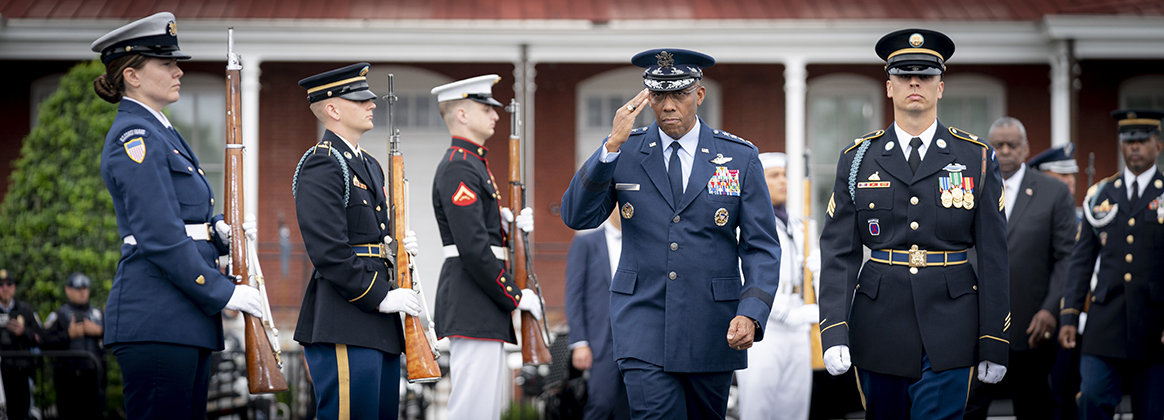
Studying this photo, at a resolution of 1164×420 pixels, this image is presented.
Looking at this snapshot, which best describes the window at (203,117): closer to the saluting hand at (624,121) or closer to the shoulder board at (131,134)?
the shoulder board at (131,134)

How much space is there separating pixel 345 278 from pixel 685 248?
4.89 ft

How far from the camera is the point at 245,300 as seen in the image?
13.3ft

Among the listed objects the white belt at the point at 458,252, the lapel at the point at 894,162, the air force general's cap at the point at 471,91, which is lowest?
the white belt at the point at 458,252

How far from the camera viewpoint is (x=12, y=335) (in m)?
8.50

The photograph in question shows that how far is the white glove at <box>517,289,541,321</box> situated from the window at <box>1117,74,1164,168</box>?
11745 millimetres

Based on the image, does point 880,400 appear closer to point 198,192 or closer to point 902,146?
point 902,146

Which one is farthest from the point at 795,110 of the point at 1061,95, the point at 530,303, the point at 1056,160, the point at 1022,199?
the point at 530,303

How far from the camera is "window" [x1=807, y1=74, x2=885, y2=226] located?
13828 millimetres

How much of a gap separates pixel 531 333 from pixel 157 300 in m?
2.25

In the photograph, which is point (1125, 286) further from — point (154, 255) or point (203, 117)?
point (203, 117)

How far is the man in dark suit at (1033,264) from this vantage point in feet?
19.7

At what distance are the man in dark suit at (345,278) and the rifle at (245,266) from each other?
155 millimetres

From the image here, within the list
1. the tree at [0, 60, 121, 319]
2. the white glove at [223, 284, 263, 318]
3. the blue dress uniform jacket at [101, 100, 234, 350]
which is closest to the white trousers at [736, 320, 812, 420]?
the white glove at [223, 284, 263, 318]

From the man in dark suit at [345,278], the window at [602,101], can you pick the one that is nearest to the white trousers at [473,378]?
the man in dark suit at [345,278]
